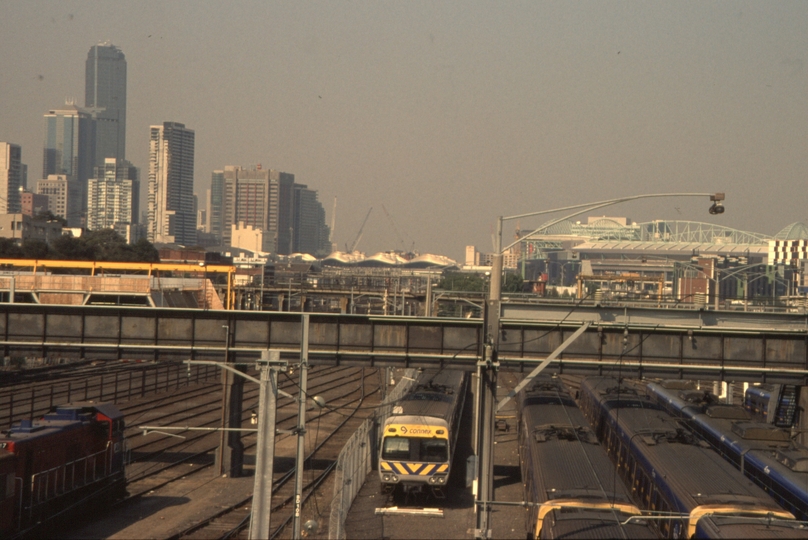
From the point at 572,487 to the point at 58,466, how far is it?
13412 millimetres

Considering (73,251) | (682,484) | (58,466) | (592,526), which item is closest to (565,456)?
(682,484)

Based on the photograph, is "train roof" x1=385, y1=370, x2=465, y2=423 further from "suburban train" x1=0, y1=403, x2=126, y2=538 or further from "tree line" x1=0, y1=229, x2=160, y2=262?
"tree line" x1=0, y1=229, x2=160, y2=262

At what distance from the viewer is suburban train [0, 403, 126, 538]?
2184cm

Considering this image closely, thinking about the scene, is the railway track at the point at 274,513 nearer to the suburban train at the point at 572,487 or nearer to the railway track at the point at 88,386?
the suburban train at the point at 572,487

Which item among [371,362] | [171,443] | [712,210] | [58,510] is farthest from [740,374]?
[171,443]

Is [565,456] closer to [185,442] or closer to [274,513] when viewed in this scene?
[274,513]

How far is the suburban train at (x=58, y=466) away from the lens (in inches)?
860

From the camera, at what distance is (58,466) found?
2397 cm

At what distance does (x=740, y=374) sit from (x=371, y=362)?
1266 centimetres

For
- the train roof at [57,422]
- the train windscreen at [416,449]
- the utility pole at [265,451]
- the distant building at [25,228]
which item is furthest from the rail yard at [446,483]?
the distant building at [25,228]

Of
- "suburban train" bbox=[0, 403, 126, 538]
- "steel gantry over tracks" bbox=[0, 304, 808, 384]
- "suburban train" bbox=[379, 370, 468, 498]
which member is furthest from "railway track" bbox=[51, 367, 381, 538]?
"suburban train" bbox=[379, 370, 468, 498]

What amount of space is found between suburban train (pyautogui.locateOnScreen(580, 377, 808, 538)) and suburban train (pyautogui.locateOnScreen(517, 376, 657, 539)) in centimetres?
101

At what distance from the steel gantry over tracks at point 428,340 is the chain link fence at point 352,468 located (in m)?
2.56

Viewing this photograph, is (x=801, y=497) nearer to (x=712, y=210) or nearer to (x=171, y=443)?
A: (x=712, y=210)
